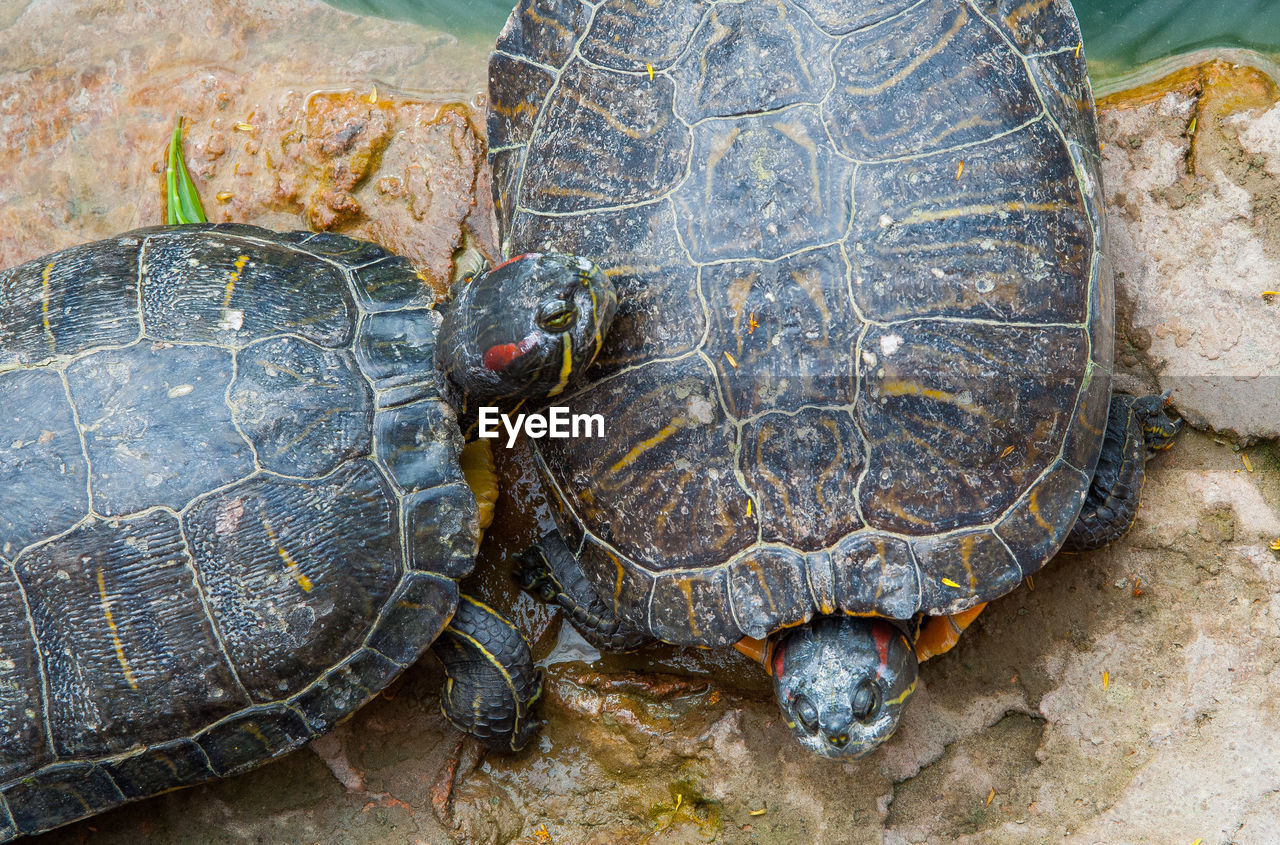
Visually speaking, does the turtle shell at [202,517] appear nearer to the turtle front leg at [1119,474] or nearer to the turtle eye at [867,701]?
the turtle eye at [867,701]

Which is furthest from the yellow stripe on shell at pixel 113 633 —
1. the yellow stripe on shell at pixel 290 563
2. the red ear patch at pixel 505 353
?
the red ear patch at pixel 505 353

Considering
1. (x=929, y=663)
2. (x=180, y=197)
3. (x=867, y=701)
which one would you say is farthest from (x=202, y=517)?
(x=929, y=663)

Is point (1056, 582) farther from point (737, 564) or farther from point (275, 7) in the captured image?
point (275, 7)

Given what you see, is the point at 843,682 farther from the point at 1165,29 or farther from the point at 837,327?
the point at 1165,29

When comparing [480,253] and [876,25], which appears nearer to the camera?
[876,25]

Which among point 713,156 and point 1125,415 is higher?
point 713,156

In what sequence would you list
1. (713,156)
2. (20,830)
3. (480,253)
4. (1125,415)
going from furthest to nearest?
1. (480,253)
2. (1125,415)
3. (20,830)
4. (713,156)

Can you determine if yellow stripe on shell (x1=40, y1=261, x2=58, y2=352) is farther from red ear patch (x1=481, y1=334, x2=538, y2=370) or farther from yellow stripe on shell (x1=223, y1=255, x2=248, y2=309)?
red ear patch (x1=481, y1=334, x2=538, y2=370)

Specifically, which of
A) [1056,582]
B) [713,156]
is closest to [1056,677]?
[1056,582]
